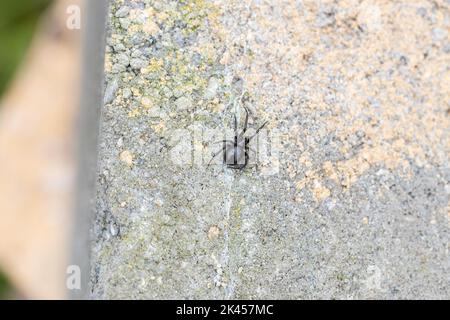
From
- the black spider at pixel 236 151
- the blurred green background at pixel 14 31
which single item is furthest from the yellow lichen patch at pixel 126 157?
the blurred green background at pixel 14 31

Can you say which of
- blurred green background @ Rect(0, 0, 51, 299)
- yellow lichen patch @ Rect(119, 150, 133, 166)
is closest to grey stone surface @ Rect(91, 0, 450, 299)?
yellow lichen patch @ Rect(119, 150, 133, 166)

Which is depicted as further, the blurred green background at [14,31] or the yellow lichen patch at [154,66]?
the blurred green background at [14,31]

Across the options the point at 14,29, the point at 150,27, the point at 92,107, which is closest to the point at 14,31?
the point at 14,29

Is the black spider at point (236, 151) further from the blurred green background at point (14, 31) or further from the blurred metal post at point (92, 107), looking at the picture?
the blurred green background at point (14, 31)
